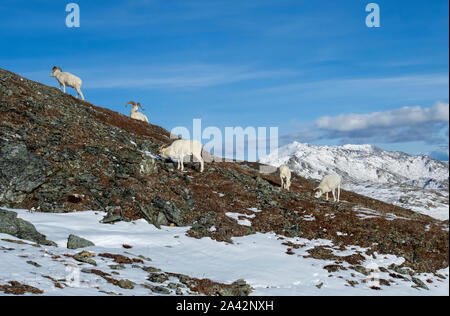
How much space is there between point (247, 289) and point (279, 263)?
16.1 ft

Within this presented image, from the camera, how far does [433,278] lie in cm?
2200

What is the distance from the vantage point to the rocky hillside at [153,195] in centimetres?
2212

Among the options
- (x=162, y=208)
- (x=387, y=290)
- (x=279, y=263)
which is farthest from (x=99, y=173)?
(x=387, y=290)

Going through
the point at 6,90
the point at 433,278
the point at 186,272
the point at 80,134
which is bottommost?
the point at 433,278

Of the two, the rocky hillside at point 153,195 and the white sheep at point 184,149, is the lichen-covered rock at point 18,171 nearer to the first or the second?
the rocky hillside at point 153,195

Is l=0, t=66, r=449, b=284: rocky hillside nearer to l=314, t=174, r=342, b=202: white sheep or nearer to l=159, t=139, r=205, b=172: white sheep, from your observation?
l=159, t=139, r=205, b=172: white sheep

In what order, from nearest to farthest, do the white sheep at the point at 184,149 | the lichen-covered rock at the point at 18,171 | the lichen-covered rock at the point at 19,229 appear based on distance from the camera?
the lichen-covered rock at the point at 19,229 < the lichen-covered rock at the point at 18,171 < the white sheep at the point at 184,149

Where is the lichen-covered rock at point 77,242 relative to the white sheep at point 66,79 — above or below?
below

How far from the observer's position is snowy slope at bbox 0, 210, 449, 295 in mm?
13109

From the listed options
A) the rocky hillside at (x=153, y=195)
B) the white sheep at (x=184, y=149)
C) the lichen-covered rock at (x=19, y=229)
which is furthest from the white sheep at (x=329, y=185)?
the lichen-covered rock at (x=19, y=229)

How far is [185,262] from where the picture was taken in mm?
18125

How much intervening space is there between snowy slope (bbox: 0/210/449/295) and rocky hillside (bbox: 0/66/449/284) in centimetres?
91

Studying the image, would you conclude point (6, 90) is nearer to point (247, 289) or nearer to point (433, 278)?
point (247, 289)

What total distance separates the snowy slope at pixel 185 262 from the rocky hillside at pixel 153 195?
913 mm
